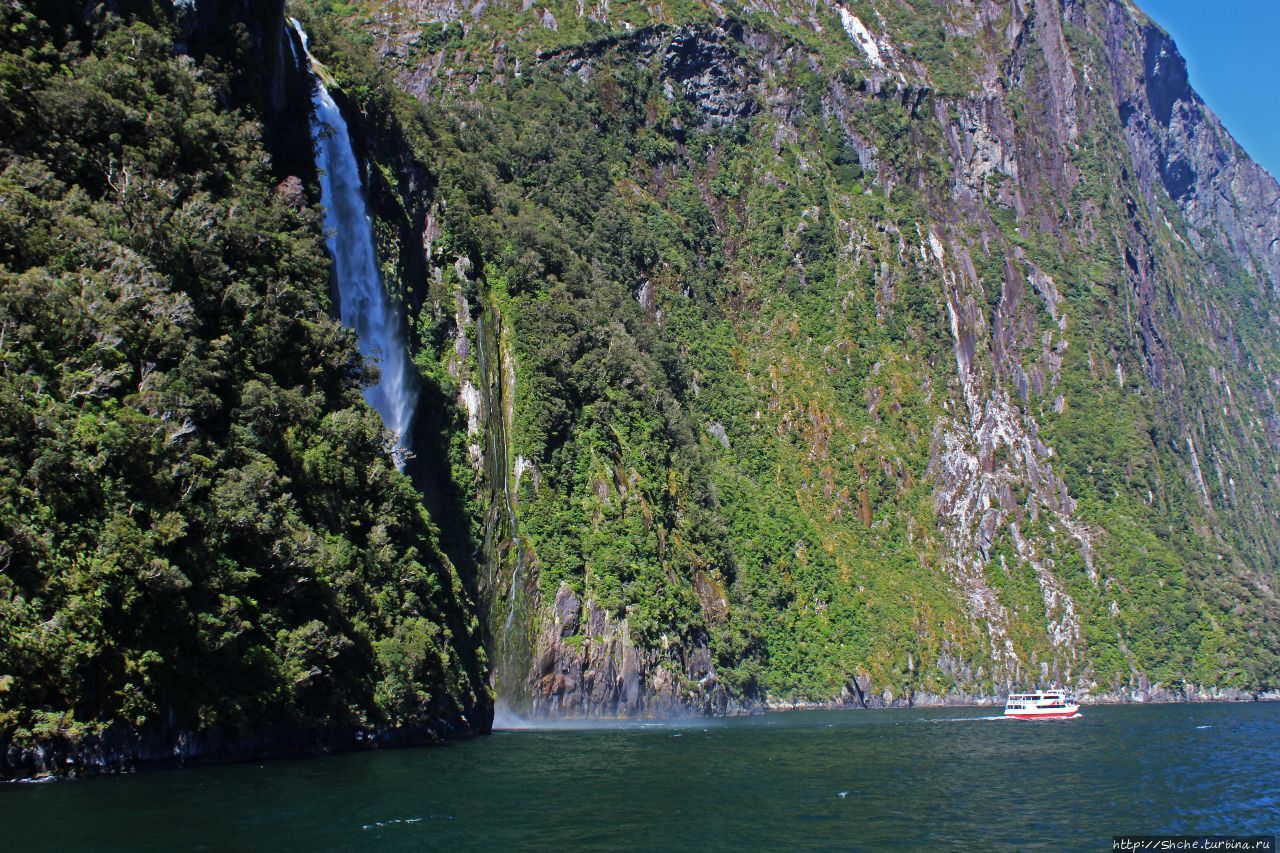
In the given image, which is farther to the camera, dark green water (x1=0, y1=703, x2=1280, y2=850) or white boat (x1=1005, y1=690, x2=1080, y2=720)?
white boat (x1=1005, y1=690, x2=1080, y2=720)

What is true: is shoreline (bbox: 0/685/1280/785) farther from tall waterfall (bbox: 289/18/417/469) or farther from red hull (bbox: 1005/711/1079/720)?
red hull (bbox: 1005/711/1079/720)

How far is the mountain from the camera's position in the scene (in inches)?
1581

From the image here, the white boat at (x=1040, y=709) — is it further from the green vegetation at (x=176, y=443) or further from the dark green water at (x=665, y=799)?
the green vegetation at (x=176, y=443)

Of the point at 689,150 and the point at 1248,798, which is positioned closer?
the point at 1248,798

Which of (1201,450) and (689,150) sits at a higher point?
(689,150)

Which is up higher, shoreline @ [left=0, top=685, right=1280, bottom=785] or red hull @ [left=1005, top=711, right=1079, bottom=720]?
shoreline @ [left=0, top=685, right=1280, bottom=785]

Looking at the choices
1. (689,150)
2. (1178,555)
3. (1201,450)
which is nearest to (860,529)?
(1178,555)

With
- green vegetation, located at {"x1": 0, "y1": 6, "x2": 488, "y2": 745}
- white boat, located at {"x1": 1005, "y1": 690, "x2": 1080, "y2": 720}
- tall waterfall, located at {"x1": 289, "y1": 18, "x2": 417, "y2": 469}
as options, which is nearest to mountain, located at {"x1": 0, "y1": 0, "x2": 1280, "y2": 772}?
green vegetation, located at {"x1": 0, "y1": 6, "x2": 488, "y2": 745}

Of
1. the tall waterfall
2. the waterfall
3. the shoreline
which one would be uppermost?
the tall waterfall

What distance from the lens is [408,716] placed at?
51.8 metres

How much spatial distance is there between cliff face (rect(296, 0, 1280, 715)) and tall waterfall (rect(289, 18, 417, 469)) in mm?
9701

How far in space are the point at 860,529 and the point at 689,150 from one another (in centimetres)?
6639

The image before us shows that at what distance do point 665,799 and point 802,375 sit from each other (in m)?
115

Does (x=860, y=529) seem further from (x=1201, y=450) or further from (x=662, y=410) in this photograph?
(x=1201, y=450)
